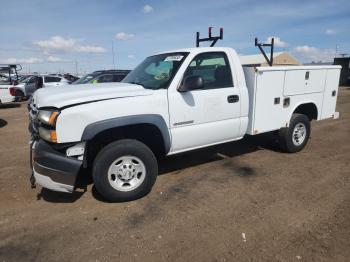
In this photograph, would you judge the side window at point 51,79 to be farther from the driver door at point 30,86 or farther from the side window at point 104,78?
the side window at point 104,78

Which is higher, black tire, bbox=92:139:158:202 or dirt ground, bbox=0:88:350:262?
black tire, bbox=92:139:158:202

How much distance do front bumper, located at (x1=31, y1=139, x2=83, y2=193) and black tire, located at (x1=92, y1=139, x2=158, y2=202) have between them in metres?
0.28

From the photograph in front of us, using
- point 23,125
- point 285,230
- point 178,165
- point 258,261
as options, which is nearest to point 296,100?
point 178,165

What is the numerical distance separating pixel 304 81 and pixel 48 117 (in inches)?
170

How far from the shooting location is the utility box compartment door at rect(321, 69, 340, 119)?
18.7 ft

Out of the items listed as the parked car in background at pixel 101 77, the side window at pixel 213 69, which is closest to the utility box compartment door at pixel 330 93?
the side window at pixel 213 69

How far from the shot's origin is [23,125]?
30.4 feet

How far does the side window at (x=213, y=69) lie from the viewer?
427 centimetres

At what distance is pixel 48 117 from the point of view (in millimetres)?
3307

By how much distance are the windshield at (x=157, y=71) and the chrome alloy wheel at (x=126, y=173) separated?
1.06m

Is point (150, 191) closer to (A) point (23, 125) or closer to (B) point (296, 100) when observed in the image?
(B) point (296, 100)

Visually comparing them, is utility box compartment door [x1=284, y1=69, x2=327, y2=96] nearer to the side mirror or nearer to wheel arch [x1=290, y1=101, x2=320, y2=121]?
wheel arch [x1=290, y1=101, x2=320, y2=121]

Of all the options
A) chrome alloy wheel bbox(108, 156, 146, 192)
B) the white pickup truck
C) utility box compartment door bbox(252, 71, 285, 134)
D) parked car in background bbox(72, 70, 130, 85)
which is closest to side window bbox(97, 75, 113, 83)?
parked car in background bbox(72, 70, 130, 85)

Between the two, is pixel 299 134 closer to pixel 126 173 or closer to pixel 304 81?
pixel 304 81
